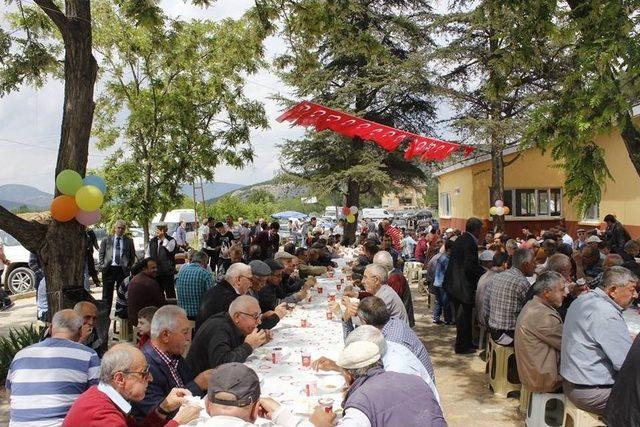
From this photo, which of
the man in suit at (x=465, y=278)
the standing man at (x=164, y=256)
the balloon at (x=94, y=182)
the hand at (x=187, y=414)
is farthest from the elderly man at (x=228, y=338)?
the standing man at (x=164, y=256)

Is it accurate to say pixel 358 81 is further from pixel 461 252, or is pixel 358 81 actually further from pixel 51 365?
pixel 51 365

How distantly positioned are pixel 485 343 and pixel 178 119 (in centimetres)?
1021

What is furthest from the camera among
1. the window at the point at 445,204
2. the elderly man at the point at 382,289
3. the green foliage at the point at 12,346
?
the window at the point at 445,204

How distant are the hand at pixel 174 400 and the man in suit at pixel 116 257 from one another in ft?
22.5

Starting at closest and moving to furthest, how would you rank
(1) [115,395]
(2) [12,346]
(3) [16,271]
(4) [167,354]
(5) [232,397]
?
(5) [232,397], (1) [115,395], (4) [167,354], (2) [12,346], (3) [16,271]

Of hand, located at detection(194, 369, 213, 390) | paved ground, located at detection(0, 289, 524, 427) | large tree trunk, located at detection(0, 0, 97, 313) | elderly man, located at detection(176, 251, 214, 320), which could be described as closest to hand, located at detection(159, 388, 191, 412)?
hand, located at detection(194, 369, 213, 390)

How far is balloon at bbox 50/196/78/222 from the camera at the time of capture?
20.4 ft

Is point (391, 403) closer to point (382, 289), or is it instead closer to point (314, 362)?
point (314, 362)

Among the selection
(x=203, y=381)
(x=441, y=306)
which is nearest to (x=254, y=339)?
(x=203, y=381)

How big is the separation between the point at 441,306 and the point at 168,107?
29.2ft

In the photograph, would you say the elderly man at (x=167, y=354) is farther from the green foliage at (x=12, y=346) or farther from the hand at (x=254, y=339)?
the green foliage at (x=12, y=346)

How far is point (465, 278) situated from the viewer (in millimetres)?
8094

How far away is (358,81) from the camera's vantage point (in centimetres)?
2311

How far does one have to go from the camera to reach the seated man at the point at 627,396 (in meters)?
3.46
